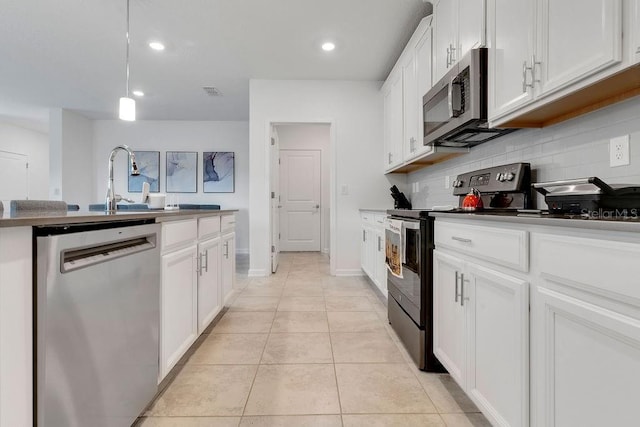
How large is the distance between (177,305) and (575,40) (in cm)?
206

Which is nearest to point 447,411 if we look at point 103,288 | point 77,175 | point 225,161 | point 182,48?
point 103,288

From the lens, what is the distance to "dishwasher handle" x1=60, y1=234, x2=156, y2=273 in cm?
89

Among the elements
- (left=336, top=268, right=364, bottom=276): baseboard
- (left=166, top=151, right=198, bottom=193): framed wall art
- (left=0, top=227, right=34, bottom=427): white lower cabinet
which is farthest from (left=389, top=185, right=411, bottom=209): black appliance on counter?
(left=166, top=151, right=198, bottom=193): framed wall art

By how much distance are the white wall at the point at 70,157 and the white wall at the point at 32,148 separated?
191 centimetres

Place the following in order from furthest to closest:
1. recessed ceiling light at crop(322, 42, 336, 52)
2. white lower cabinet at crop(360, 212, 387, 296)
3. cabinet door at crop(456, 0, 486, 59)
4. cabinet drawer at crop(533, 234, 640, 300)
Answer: recessed ceiling light at crop(322, 42, 336, 52), white lower cabinet at crop(360, 212, 387, 296), cabinet door at crop(456, 0, 486, 59), cabinet drawer at crop(533, 234, 640, 300)

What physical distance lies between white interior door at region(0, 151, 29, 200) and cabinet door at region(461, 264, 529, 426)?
8.52 meters

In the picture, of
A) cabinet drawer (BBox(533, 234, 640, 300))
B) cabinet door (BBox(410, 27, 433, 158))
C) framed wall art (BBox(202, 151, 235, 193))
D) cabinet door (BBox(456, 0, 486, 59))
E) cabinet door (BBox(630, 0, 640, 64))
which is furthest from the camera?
framed wall art (BBox(202, 151, 235, 193))

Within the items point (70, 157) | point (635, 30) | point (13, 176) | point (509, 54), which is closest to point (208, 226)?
point (509, 54)

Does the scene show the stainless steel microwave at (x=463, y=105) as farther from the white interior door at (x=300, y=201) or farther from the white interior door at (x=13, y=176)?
the white interior door at (x=13, y=176)

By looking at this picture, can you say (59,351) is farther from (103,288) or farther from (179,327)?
(179,327)

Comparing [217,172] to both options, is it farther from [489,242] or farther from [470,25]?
[489,242]

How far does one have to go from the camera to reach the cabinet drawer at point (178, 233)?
5.01 ft

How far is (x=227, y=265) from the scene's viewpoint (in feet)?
8.93

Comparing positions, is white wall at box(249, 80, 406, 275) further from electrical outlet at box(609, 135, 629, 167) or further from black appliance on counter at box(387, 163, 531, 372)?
electrical outlet at box(609, 135, 629, 167)
